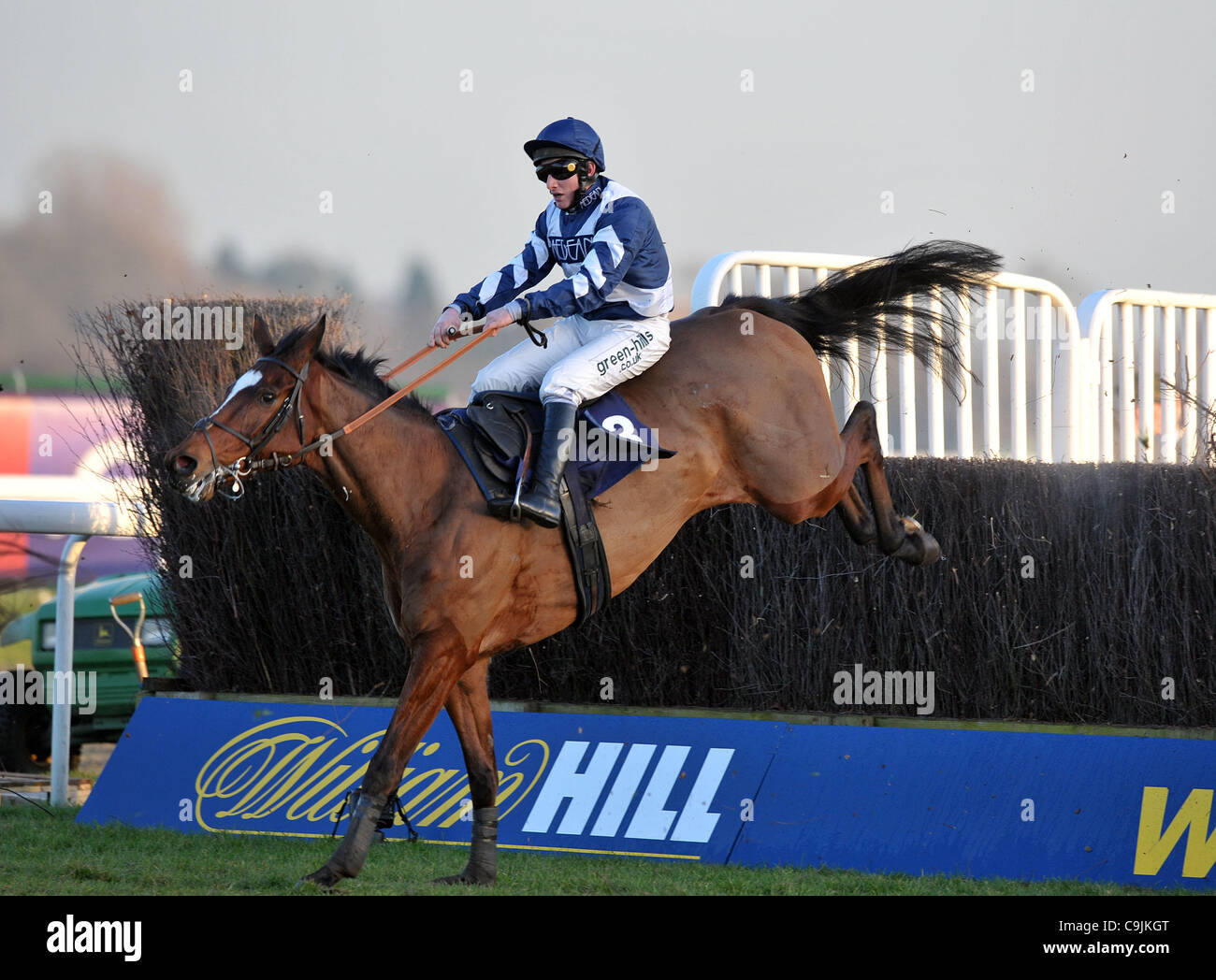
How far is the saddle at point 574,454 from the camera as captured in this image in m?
5.27

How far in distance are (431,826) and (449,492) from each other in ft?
6.30

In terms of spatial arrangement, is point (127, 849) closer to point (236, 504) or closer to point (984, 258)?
point (236, 504)

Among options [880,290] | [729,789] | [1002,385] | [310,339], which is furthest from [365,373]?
[1002,385]

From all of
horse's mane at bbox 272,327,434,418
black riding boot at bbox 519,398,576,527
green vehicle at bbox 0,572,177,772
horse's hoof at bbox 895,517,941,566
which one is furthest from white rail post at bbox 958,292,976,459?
green vehicle at bbox 0,572,177,772

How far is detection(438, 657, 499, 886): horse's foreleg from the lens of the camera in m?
5.34

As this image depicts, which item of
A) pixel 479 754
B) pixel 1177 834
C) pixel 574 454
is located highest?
pixel 574 454

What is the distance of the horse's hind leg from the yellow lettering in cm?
136

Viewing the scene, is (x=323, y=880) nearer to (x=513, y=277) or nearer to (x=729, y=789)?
(x=729, y=789)

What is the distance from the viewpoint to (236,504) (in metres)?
7.61

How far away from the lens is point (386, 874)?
5.39m

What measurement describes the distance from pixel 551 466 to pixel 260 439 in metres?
1.07
